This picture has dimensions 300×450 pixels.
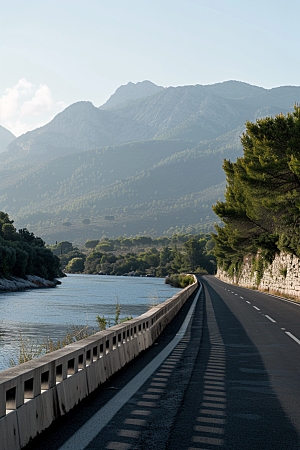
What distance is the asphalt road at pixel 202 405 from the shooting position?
16.5 feet

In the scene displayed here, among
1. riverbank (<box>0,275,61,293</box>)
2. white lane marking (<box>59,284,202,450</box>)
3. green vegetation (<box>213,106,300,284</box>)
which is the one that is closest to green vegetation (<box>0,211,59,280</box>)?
riverbank (<box>0,275,61,293</box>)

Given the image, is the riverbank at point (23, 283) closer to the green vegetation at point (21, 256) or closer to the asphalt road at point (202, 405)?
the green vegetation at point (21, 256)

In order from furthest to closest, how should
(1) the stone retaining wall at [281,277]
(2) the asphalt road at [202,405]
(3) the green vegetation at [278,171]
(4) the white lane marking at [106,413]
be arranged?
(1) the stone retaining wall at [281,277] < (3) the green vegetation at [278,171] < (2) the asphalt road at [202,405] < (4) the white lane marking at [106,413]

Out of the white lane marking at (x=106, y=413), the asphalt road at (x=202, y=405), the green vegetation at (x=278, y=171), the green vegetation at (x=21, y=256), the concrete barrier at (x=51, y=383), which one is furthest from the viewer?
the green vegetation at (x=21, y=256)

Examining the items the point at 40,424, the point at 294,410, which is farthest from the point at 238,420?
the point at 40,424

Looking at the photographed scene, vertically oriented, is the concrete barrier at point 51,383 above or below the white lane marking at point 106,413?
above

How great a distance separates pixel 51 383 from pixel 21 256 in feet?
255

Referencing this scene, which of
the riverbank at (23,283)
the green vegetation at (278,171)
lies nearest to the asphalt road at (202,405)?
the green vegetation at (278,171)

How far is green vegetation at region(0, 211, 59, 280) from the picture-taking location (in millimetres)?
75312

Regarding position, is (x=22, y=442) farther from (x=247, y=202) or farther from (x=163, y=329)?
(x=247, y=202)

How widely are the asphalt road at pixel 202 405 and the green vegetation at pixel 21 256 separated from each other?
66.3 meters

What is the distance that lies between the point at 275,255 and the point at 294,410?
1673 inches

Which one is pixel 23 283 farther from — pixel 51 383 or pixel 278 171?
pixel 51 383

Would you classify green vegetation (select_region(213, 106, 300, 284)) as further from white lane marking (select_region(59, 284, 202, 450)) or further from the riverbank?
the riverbank
